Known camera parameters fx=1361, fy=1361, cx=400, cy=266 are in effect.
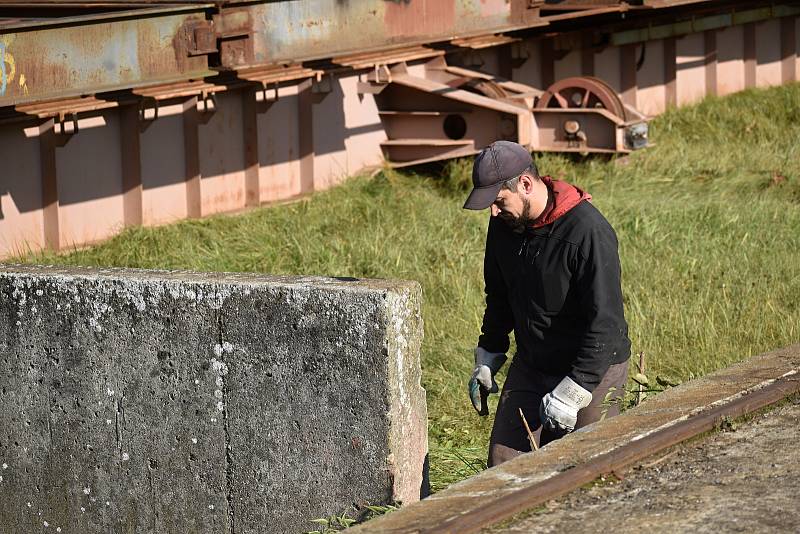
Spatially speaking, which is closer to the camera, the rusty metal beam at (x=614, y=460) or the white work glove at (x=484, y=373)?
the rusty metal beam at (x=614, y=460)

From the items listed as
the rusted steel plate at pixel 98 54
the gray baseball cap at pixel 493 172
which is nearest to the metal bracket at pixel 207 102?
the rusted steel plate at pixel 98 54

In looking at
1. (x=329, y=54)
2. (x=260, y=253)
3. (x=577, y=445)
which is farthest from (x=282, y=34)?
(x=577, y=445)

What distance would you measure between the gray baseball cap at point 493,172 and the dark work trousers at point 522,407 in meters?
0.68

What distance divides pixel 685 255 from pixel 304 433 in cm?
A: 451

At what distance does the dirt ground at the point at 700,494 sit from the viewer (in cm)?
338

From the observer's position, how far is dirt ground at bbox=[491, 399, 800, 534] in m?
Result: 3.38

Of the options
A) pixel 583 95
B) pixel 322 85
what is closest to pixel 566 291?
pixel 322 85

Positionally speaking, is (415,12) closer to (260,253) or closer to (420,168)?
(420,168)

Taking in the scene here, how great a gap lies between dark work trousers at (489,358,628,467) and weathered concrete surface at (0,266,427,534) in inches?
15.9

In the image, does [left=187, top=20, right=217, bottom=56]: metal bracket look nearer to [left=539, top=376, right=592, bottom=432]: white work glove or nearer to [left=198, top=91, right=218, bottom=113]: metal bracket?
[left=198, top=91, right=218, bottom=113]: metal bracket

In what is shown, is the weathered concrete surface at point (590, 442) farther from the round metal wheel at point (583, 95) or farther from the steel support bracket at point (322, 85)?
the round metal wheel at point (583, 95)

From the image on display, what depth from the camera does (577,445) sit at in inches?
154

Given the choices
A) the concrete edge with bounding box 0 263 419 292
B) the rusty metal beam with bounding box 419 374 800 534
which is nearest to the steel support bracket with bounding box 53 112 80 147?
the concrete edge with bounding box 0 263 419 292

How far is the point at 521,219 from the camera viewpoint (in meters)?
4.62
